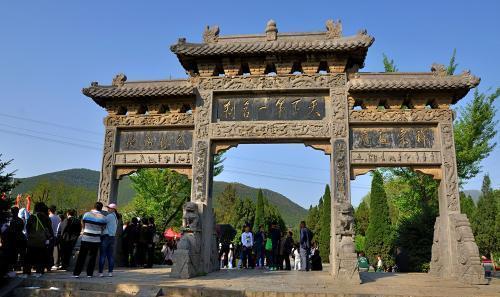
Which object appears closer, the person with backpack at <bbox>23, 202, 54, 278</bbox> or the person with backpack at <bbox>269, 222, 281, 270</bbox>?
the person with backpack at <bbox>23, 202, 54, 278</bbox>

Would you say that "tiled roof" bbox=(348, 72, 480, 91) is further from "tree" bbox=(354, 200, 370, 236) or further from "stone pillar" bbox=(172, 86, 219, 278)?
"tree" bbox=(354, 200, 370, 236)

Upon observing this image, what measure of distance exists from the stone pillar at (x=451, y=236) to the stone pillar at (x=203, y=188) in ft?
19.3

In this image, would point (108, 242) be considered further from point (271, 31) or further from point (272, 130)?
point (271, 31)

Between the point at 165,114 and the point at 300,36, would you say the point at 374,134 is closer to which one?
the point at 300,36

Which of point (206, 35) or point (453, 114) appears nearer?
point (453, 114)

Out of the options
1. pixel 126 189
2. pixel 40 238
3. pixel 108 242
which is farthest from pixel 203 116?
pixel 126 189

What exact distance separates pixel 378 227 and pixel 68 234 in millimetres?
17583

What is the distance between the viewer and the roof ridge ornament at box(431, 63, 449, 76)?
1041cm

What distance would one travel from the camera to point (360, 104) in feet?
35.3

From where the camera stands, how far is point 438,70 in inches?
412

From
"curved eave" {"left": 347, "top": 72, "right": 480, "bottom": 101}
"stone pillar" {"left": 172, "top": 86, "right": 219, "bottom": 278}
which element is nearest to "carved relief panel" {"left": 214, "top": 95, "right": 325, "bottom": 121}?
"stone pillar" {"left": 172, "top": 86, "right": 219, "bottom": 278}

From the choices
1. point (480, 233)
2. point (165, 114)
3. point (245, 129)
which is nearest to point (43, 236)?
point (165, 114)

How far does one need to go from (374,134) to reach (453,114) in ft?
6.95

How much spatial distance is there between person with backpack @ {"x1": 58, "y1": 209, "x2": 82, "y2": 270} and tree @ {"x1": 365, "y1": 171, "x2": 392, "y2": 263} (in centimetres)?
1685
